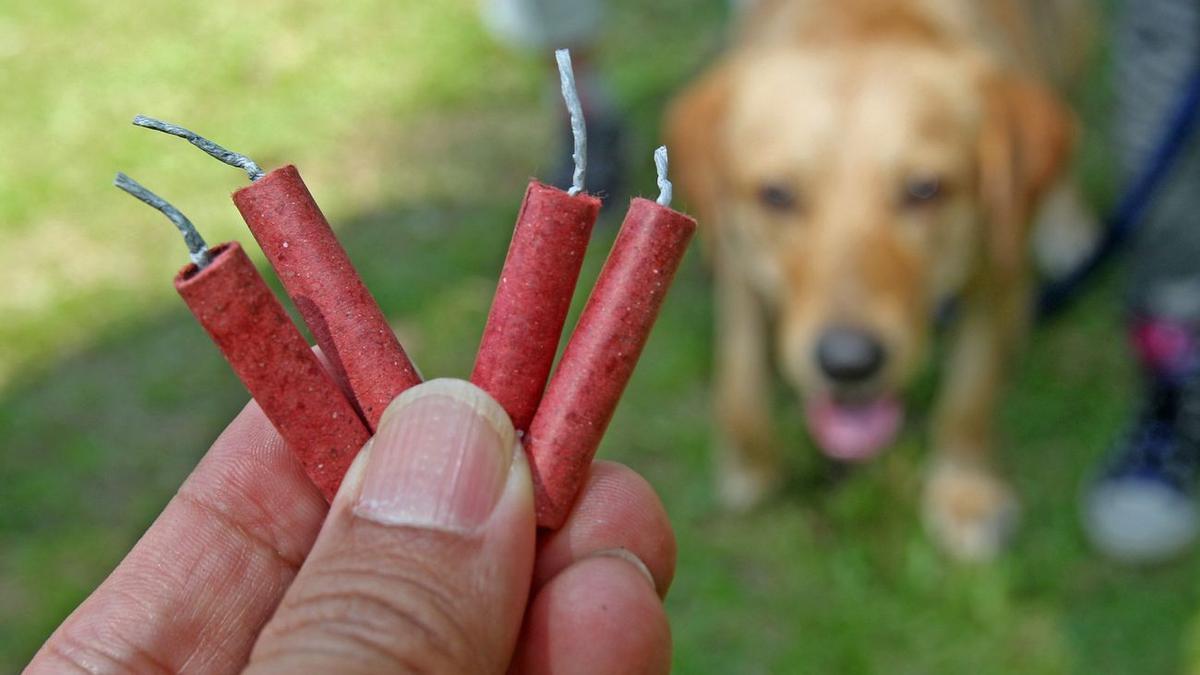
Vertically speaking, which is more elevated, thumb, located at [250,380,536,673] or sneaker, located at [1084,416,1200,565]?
thumb, located at [250,380,536,673]

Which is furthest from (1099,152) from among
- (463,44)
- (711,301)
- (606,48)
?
(463,44)

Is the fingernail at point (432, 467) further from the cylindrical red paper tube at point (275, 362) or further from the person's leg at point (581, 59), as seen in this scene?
the person's leg at point (581, 59)

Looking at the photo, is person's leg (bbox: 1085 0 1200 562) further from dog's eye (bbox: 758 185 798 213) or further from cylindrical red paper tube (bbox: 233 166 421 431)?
cylindrical red paper tube (bbox: 233 166 421 431)

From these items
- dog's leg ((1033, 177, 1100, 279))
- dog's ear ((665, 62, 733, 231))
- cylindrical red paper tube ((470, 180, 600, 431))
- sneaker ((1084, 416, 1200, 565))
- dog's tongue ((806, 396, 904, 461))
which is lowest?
sneaker ((1084, 416, 1200, 565))

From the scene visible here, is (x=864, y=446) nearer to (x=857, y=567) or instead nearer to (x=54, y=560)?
(x=857, y=567)

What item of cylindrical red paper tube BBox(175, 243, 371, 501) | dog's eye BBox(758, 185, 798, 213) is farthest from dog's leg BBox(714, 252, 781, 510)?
cylindrical red paper tube BBox(175, 243, 371, 501)

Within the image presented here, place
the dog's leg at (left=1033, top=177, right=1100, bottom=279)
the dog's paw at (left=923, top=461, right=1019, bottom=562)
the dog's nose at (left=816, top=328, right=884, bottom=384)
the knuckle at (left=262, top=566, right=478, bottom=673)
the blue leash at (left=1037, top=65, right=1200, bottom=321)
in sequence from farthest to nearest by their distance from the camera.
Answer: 1. the dog's leg at (left=1033, top=177, right=1100, bottom=279)
2. the blue leash at (left=1037, top=65, right=1200, bottom=321)
3. the dog's paw at (left=923, top=461, right=1019, bottom=562)
4. the dog's nose at (left=816, top=328, right=884, bottom=384)
5. the knuckle at (left=262, top=566, right=478, bottom=673)
